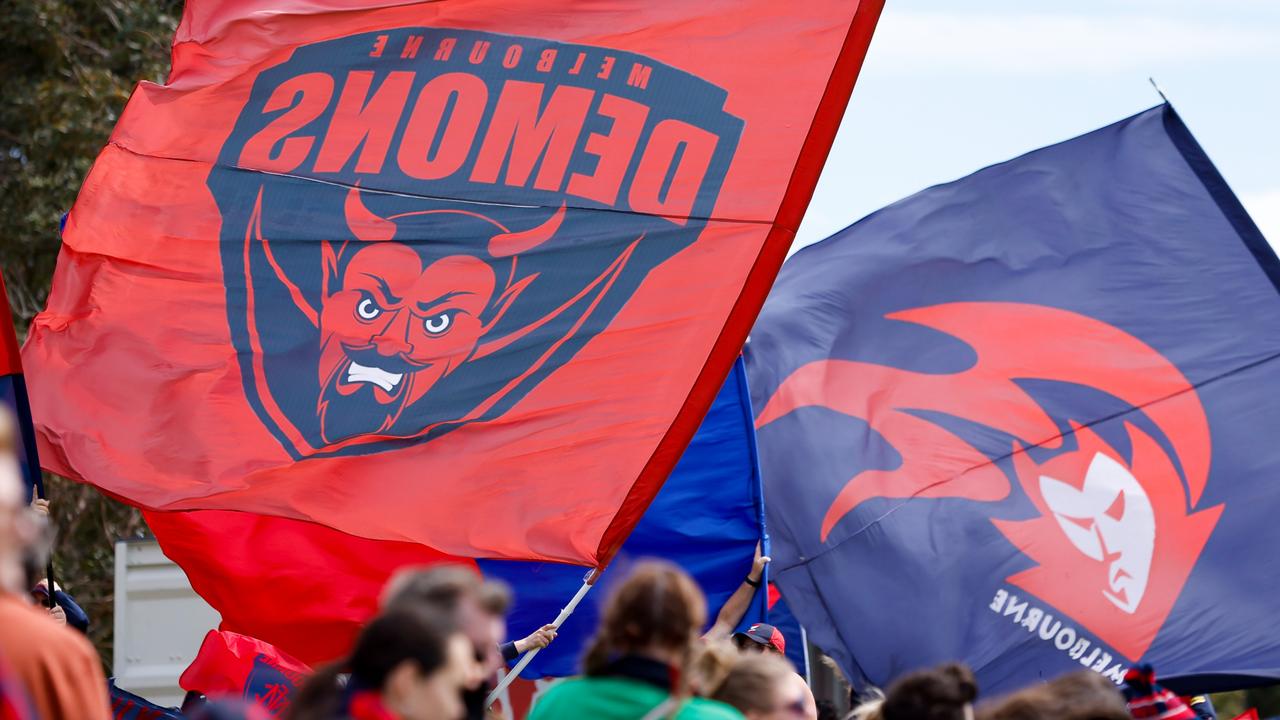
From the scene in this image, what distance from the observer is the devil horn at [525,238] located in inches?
262

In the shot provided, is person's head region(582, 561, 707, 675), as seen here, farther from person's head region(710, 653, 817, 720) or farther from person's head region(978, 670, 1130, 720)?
person's head region(978, 670, 1130, 720)

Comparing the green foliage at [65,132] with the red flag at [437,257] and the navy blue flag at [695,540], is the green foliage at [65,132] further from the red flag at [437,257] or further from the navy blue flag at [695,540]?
the navy blue flag at [695,540]

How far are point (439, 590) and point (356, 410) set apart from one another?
3665mm

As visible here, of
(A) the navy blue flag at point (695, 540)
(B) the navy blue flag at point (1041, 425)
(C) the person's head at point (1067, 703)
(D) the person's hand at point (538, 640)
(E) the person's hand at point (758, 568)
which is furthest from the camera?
(B) the navy blue flag at point (1041, 425)

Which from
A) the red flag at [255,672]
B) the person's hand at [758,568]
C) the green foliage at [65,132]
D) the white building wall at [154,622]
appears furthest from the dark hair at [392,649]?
the green foliage at [65,132]

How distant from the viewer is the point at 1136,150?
866cm

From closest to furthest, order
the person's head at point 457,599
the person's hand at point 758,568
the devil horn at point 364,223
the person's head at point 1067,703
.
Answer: the person's head at point 457,599 < the person's head at point 1067,703 < the devil horn at point 364,223 < the person's hand at point 758,568

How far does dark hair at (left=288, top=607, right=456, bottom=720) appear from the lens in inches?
114

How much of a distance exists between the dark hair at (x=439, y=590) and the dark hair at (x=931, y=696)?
3.93 feet

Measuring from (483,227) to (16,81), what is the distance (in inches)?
474

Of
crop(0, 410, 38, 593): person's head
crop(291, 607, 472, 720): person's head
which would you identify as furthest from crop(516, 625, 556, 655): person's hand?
crop(0, 410, 38, 593): person's head

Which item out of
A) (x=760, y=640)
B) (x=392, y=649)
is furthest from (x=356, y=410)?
(x=392, y=649)

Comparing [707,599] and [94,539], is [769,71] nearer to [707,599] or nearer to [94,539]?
[707,599]

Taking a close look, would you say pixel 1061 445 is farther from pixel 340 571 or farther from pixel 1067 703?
pixel 1067 703
